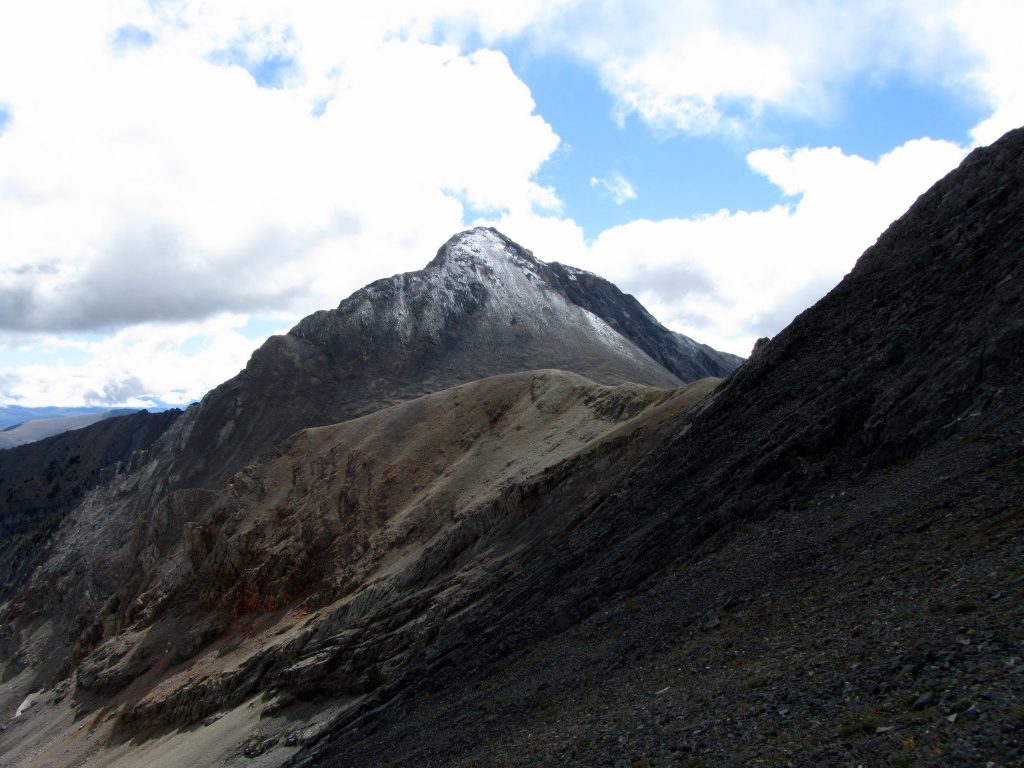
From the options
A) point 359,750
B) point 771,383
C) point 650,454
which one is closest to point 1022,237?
point 771,383

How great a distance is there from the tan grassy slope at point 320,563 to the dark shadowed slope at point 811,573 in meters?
3.92

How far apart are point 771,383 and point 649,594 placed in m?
9.96

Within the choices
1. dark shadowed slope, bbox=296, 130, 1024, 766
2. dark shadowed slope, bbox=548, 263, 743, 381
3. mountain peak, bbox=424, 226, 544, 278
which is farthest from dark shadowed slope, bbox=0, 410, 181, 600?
dark shadowed slope, bbox=296, 130, 1024, 766

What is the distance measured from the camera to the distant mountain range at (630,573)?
498 inches

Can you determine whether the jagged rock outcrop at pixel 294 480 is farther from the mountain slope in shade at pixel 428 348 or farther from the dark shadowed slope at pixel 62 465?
the dark shadowed slope at pixel 62 465

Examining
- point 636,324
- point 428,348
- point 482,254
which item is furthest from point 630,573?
point 636,324

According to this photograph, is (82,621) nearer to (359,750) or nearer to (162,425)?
(359,750)

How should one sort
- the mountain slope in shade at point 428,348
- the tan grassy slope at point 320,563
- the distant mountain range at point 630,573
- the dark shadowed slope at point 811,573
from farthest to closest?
the mountain slope in shade at point 428,348
the tan grassy slope at point 320,563
the distant mountain range at point 630,573
the dark shadowed slope at point 811,573

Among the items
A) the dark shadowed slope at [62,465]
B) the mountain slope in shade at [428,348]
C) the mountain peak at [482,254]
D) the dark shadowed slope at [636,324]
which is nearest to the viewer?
the mountain slope in shade at [428,348]

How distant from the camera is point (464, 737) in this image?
19.2 m

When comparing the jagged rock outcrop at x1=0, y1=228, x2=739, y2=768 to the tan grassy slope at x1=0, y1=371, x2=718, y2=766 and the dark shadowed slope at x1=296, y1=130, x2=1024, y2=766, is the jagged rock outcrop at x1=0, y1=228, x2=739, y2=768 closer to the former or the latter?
the tan grassy slope at x1=0, y1=371, x2=718, y2=766

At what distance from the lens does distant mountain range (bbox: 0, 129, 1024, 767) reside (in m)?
12.6

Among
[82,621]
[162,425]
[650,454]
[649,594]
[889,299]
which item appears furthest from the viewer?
[162,425]

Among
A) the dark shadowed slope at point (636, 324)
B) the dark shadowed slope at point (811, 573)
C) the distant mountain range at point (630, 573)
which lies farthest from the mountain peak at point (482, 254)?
the dark shadowed slope at point (811, 573)
